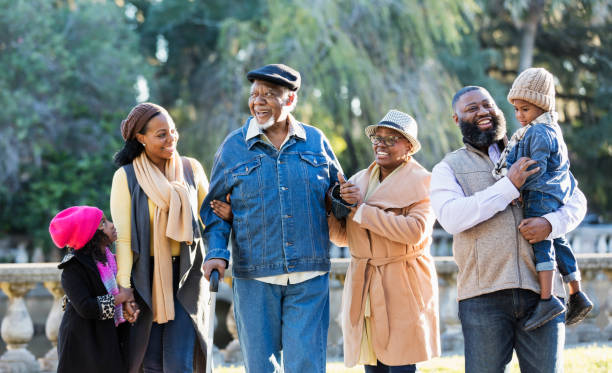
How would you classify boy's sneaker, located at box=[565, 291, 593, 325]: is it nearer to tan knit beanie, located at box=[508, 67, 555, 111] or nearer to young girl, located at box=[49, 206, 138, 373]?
tan knit beanie, located at box=[508, 67, 555, 111]

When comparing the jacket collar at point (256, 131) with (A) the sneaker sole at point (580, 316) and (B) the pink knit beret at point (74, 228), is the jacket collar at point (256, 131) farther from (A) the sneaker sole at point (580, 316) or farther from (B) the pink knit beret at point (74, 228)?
(A) the sneaker sole at point (580, 316)

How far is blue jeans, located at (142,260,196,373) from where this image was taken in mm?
3520

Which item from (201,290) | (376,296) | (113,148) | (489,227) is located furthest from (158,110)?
(113,148)

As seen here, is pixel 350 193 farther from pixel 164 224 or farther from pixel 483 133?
pixel 164 224

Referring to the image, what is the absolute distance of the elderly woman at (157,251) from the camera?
138 inches

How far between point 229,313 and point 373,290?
2.46m

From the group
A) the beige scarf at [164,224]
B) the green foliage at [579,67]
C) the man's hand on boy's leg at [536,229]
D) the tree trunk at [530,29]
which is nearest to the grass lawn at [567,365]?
the beige scarf at [164,224]

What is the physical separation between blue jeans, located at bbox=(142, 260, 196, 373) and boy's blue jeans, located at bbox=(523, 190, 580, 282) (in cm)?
177

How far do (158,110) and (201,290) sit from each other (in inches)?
38.7

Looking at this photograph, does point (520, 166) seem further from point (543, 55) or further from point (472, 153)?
point (543, 55)

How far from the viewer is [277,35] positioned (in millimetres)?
13266

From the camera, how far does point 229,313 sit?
5629mm

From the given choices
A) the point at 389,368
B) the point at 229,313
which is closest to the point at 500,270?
the point at 389,368

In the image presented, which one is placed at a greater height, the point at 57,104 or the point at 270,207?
the point at 57,104
